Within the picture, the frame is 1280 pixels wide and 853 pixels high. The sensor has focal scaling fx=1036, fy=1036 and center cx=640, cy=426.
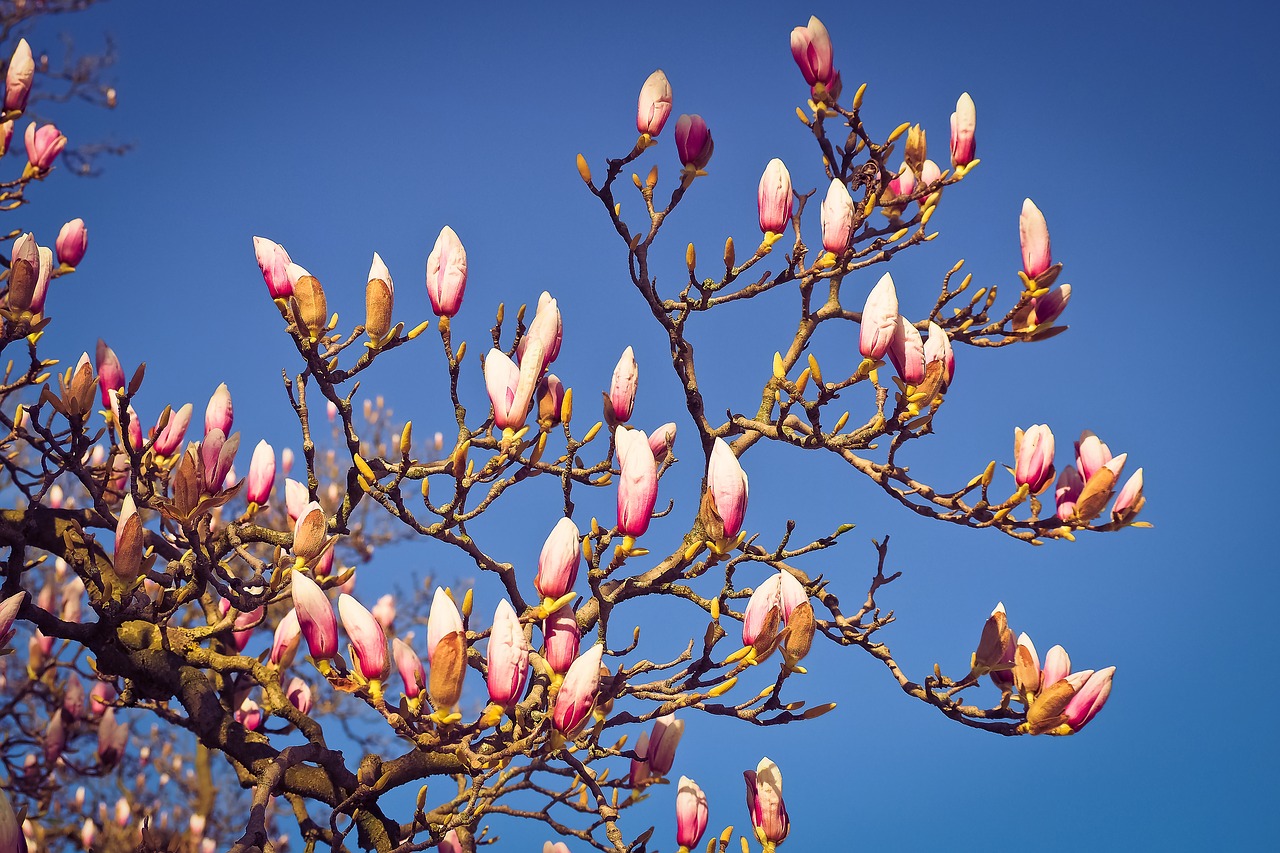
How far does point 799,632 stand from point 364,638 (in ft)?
2.50

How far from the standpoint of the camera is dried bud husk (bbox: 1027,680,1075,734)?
86.6 inches

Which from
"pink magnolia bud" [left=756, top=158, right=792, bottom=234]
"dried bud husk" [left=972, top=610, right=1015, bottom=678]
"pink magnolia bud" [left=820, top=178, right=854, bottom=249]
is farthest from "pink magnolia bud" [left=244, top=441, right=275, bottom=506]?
"dried bud husk" [left=972, top=610, right=1015, bottom=678]

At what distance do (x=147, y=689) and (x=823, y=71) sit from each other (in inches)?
94.4

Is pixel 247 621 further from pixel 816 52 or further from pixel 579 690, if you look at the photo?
pixel 816 52

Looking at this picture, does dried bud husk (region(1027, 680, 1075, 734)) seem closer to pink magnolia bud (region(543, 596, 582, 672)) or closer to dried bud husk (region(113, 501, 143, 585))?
pink magnolia bud (region(543, 596, 582, 672))

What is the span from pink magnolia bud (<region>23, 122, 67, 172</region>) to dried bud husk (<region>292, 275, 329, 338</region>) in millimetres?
1884

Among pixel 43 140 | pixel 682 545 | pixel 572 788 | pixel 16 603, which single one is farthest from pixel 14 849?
pixel 43 140

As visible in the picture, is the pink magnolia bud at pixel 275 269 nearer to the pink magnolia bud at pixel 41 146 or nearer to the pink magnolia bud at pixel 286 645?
the pink magnolia bud at pixel 286 645

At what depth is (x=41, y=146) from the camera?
3.45 m

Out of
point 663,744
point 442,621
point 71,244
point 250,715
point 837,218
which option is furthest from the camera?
point 250,715

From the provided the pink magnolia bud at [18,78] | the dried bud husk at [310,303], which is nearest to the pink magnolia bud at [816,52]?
the dried bud husk at [310,303]

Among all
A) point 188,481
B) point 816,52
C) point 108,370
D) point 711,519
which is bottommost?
point 711,519

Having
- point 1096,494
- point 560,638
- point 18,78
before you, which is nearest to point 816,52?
point 1096,494

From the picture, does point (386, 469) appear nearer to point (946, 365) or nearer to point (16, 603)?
point (16, 603)
